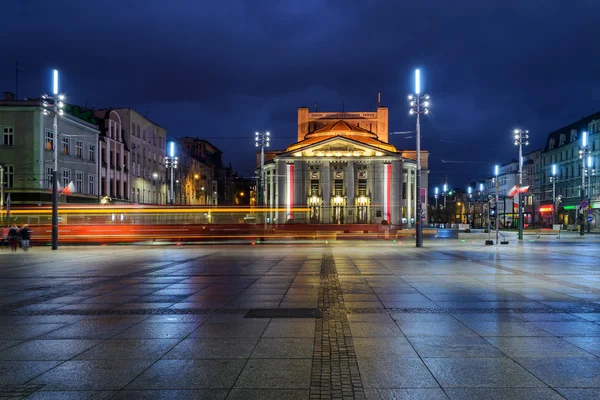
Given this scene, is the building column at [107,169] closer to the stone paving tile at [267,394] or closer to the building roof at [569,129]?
the stone paving tile at [267,394]

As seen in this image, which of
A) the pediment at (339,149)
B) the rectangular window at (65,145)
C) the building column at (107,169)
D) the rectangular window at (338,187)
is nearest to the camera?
the rectangular window at (65,145)

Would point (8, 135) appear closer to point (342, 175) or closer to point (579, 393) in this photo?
point (579, 393)

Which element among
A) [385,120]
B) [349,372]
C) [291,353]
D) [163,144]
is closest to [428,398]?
[349,372]

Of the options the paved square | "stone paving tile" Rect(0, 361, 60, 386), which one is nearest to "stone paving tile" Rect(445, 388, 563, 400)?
the paved square

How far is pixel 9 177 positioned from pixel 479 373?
53.9 metres

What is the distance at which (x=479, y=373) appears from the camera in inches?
267

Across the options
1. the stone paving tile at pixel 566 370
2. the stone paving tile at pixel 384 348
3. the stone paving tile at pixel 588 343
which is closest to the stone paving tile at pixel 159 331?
the stone paving tile at pixel 384 348

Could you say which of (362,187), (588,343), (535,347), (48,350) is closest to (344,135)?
(362,187)

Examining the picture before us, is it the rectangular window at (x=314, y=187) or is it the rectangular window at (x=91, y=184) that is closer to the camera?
the rectangular window at (x=91, y=184)

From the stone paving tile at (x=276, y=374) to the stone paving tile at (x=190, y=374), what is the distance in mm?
143

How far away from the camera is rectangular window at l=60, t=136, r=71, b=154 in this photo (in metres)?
56.0

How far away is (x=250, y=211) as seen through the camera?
48.5m

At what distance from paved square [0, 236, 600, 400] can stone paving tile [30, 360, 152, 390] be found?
0.02 metres

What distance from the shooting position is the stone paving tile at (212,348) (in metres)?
7.72
